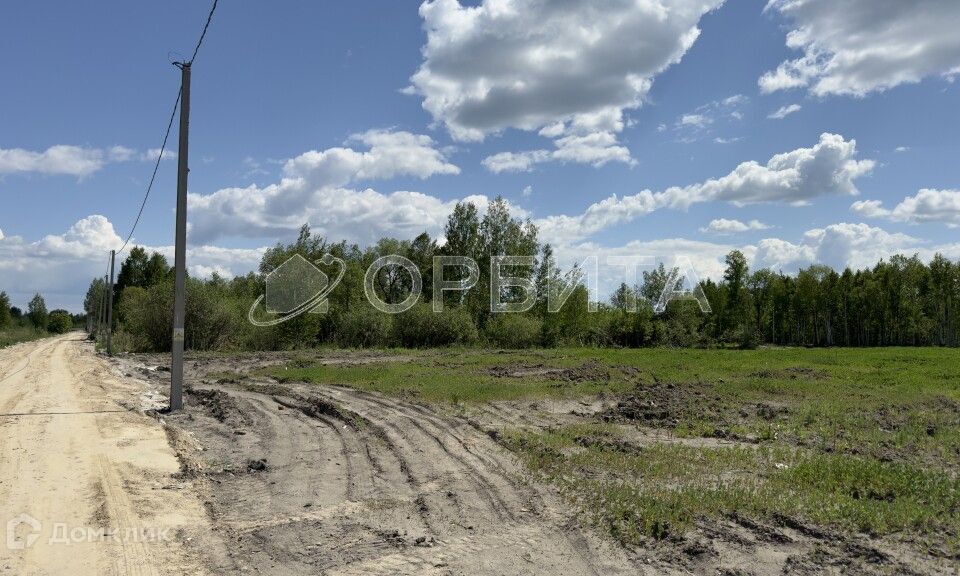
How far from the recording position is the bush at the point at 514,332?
47375 millimetres

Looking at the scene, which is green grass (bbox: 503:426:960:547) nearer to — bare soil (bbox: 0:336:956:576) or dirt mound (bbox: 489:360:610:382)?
bare soil (bbox: 0:336:956:576)

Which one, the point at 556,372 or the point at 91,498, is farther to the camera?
the point at 556,372

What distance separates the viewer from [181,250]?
45.3 feet

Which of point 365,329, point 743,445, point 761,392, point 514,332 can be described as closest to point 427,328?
point 365,329

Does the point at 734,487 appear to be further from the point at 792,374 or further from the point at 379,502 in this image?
the point at 792,374

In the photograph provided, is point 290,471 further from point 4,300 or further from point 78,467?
point 4,300

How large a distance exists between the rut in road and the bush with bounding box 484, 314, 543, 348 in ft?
115

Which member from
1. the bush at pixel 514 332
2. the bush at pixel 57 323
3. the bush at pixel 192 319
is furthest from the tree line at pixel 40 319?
the bush at pixel 514 332

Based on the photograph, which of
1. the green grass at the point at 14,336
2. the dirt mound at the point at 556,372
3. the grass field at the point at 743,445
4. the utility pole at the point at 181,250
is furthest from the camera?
the green grass at the point at 14,336

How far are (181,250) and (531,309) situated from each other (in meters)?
40.8

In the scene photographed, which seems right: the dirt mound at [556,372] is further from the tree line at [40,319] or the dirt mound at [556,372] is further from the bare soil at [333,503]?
the tree line at [40,319]


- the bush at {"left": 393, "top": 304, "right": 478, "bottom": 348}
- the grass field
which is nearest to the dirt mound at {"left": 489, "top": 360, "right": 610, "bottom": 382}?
the grass field

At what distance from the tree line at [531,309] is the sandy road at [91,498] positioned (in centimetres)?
2989

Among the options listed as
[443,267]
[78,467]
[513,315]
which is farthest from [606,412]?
[443,267]
